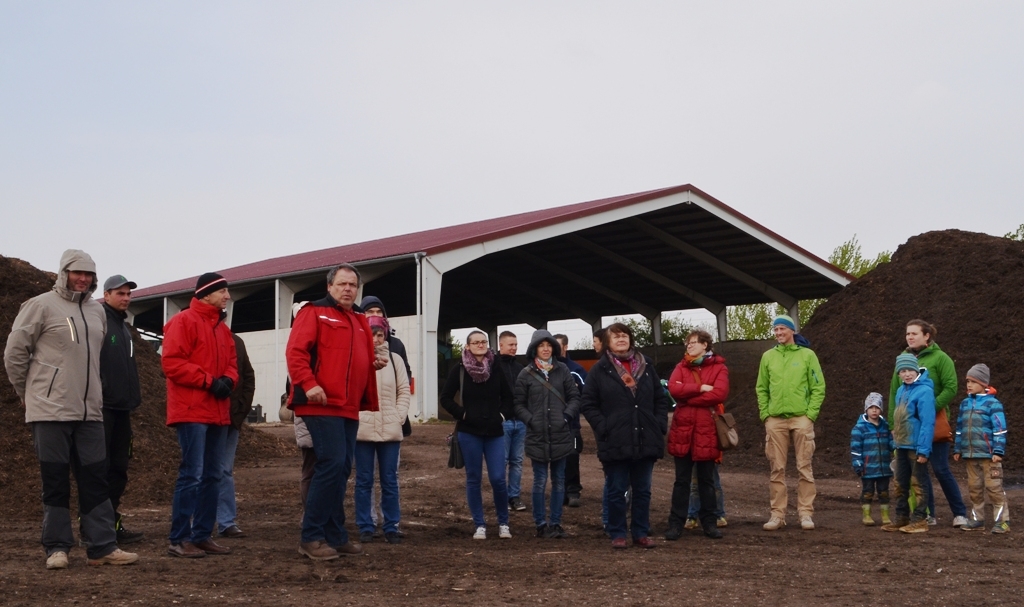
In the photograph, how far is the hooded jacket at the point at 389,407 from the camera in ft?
26.3

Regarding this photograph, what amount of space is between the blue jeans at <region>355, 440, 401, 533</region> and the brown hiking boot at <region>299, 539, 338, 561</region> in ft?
4.18

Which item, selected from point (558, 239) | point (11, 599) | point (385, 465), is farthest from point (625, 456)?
point (558, 239)

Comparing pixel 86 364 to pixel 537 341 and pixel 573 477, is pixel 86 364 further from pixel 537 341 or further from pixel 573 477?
pixel 573 477

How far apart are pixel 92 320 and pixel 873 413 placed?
22.0 ft

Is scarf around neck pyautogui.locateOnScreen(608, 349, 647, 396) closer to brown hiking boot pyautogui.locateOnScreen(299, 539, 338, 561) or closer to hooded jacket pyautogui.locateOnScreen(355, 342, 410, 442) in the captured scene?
hooded jacket pyautogui.locateOnScreen(355, 342, 410, 442)

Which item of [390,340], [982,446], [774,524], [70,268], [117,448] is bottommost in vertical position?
[774,524]

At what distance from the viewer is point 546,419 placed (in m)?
8.49

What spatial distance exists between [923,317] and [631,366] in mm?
14153

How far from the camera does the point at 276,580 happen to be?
5949 mm

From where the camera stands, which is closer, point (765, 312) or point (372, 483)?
point (372, 483)

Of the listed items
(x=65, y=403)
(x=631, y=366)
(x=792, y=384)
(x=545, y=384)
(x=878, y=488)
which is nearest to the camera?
(x=65, y=403)

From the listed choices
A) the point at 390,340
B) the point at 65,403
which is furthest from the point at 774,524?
the point at 65,403

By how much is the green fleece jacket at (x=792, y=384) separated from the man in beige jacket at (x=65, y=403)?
18.1 ft

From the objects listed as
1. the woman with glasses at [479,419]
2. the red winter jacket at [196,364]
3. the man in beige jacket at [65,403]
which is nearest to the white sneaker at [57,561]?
the man in beige jacket at [65,403]
